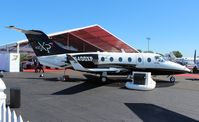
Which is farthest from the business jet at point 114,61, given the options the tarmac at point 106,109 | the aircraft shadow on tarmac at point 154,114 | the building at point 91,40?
the building at point 91,40

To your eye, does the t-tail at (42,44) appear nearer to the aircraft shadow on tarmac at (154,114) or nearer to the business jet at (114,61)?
the business jet at (114,61)

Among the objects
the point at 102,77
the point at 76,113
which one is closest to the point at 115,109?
the point at 76,113

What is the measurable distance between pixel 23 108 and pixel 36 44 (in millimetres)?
12555

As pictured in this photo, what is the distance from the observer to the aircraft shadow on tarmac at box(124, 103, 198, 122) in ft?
30.5

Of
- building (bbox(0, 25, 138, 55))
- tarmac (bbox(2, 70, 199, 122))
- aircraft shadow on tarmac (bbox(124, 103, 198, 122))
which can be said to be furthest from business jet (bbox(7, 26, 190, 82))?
building (bbox(0, 25, 138, 55))

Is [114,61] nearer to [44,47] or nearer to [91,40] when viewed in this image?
[44,47]

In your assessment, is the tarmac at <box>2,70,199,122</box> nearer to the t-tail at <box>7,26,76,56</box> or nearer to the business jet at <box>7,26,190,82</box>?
the business jet at <box>7,26,190,82</box>

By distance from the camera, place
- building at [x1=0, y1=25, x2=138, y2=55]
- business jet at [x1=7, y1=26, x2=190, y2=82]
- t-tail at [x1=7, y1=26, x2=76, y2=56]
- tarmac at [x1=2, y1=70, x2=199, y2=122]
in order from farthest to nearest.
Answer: building at [x1=0, y1=25, x2=138, y2=55] < t-tail at [x1=7, y1=26, x2=76, y2=56] < business jet at [x1=7, y1=26, x2=190, y2=82] < tarmac at [x1=2, y1=70, x2=199, y2=122]

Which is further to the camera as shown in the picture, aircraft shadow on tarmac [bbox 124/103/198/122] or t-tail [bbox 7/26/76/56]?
t-tail [bbox 7/26/76/56]

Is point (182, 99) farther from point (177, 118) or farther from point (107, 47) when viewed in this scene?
point (107, 47)

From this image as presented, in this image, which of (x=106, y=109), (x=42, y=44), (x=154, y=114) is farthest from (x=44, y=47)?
(x=154, y=114)

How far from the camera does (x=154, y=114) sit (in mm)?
10094

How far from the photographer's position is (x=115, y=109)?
1084 cm

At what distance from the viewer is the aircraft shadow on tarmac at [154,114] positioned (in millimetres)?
9281
